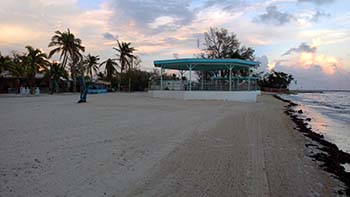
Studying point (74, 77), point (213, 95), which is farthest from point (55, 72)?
point (213, 95)

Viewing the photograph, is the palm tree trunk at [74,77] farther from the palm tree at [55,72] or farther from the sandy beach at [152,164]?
the sandy beach at [152,164]

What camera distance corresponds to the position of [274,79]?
295ft

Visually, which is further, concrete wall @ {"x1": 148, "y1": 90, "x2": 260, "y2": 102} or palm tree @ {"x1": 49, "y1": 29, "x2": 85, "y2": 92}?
palm tree @ {"x1": 49, "y1": 29, "x2": 85, "y2": 92}

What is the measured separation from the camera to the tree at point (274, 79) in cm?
8881

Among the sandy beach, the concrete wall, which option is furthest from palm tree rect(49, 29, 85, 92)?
the sandy beach

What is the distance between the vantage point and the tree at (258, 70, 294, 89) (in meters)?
88.8

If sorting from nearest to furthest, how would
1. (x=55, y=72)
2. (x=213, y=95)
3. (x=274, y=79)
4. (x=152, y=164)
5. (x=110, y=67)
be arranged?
(x=152, y=164), (x=213, y=95), (x=55, y=72), (x=110, y=67), (x=274, y=79)

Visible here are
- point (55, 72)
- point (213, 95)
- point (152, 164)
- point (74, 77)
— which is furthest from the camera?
point (74, 77)

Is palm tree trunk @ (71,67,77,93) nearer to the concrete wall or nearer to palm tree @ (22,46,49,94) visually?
palm tree @ (22,46,49,94)

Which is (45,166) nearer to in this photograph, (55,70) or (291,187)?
(291,187)

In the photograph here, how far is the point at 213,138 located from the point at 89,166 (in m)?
4.47

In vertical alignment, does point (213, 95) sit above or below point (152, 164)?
above

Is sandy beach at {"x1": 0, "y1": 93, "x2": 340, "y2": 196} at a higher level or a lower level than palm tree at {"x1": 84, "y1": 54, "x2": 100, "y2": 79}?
lower

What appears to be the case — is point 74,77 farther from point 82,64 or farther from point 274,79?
point 274,79
